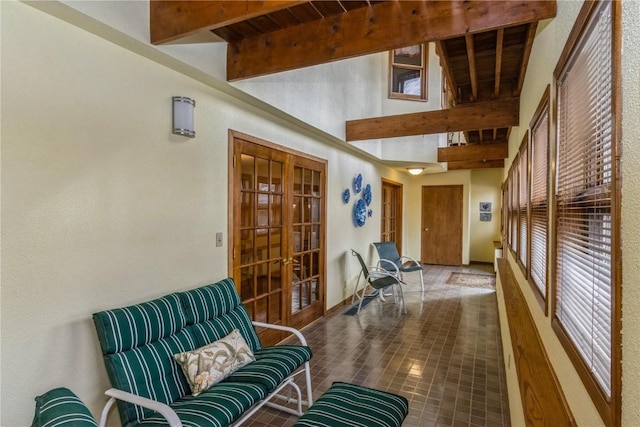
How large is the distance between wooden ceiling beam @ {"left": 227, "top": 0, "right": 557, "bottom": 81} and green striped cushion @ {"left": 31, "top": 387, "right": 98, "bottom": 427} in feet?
7.04

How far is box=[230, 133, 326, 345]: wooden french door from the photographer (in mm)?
2984

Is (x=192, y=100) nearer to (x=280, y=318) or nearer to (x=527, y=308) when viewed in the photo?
(x=280, y=318)

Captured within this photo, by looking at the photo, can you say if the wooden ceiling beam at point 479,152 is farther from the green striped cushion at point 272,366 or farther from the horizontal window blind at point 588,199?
the green striped cushion at point 272,366

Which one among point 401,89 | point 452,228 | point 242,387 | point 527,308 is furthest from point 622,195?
point 452,228

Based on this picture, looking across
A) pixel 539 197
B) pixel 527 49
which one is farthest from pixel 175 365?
pixel 527 49

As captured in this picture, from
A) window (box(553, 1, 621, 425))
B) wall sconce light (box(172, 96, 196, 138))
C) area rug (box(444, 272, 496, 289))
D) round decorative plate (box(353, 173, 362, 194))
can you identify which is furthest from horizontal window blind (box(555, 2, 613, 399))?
area rug (box(444, 272, 496, 289))

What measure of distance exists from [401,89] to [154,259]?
17.9 feet

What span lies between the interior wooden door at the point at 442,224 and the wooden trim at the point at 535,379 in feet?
20.4

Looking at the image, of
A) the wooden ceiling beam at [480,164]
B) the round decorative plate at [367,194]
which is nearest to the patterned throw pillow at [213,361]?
the round decorative plate at [367,194]

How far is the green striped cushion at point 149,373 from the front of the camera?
65.4 inches

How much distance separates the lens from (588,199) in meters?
1.15

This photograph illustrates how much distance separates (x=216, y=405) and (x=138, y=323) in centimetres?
61

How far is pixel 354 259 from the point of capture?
17.8 ft

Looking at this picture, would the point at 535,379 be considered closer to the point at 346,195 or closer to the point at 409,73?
the point at 346,195
